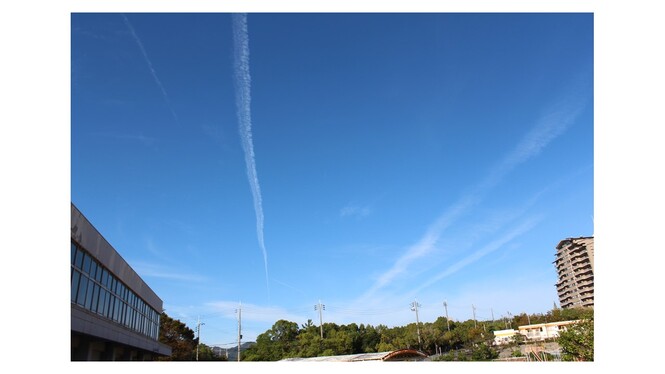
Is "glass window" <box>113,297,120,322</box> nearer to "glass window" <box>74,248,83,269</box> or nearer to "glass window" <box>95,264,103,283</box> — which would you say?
A: "glass window" <box>95,264,103,283</box>

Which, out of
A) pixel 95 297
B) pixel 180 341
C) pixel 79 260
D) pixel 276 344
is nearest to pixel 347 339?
pixel 276 344

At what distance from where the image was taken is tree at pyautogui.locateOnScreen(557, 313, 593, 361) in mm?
14086

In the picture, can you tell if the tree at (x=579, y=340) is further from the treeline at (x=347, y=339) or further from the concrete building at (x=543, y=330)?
the concrete building at (x=543, y=330)

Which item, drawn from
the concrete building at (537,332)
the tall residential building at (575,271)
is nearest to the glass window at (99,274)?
the concrete building at (537,332)

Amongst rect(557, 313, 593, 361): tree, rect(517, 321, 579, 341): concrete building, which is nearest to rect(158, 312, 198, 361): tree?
rect(557, 313, 593, 361): tree

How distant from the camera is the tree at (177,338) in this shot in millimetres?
39000

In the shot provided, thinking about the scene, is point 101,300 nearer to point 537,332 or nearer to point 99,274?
point 99,274

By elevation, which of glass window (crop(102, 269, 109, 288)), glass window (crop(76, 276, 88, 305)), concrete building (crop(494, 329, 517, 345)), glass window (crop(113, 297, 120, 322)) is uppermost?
glass window (crop(102, 269, 109, 288))

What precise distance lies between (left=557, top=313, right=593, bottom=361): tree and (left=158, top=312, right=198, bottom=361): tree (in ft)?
105

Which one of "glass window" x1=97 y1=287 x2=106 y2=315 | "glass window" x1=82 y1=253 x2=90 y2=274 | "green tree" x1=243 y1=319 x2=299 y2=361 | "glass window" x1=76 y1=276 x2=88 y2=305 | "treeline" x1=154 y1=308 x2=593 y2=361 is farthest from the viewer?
"green tree" x1=243 y1=319 x2=299 y2=361

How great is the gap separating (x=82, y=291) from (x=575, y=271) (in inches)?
2943
